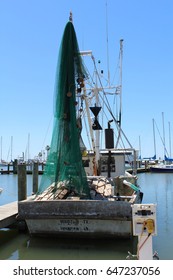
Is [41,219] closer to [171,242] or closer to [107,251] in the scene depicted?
[107,251]

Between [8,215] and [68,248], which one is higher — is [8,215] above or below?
above

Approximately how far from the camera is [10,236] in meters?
12.1

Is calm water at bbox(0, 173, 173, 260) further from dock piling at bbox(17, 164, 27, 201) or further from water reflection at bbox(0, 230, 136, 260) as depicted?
dock piling at bbox(17, 164, 27, 201)

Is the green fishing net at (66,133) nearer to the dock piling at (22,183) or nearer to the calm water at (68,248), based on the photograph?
the calm water at (68,248)

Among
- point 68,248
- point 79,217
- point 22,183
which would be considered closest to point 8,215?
point 22,183

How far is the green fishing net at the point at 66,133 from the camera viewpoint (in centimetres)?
1093

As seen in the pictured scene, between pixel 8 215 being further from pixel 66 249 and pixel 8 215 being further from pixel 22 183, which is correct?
pixel 66 249

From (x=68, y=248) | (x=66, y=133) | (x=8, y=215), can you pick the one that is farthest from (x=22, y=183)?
(x=68, y=248)

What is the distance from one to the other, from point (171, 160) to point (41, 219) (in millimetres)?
65189

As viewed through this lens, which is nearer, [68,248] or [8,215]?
[68,248]

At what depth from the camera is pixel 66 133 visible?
1109 cm

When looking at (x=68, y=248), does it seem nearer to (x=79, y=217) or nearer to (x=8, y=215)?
(x=79, y=217)

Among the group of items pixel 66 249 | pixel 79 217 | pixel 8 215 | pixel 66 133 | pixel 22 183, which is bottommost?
pixel 66 249
